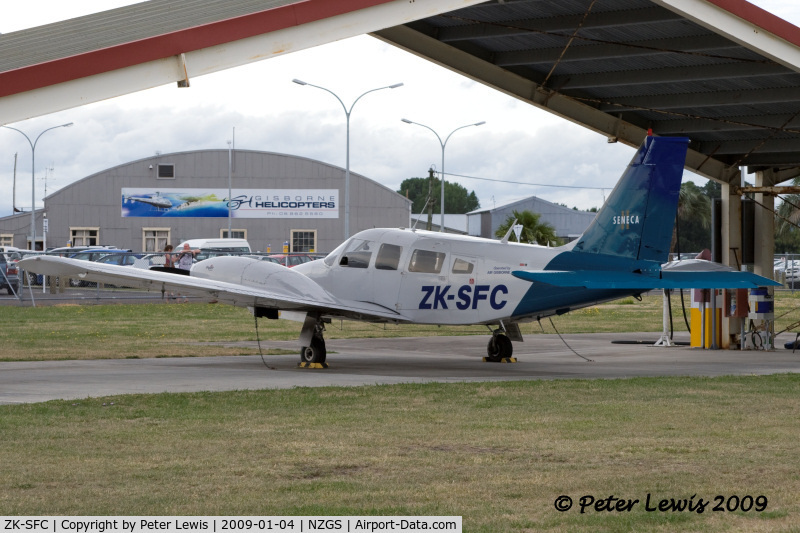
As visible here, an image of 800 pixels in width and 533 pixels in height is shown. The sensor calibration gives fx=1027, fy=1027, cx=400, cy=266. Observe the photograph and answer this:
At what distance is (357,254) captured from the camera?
2016 cm

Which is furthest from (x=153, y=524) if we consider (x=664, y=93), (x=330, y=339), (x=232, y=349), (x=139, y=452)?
(x=330, y=339)

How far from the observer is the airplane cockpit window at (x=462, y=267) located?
62.0 ft

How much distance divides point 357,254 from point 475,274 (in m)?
2.63

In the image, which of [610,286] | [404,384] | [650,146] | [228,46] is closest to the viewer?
[228,46]

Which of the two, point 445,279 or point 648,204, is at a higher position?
point 648,204

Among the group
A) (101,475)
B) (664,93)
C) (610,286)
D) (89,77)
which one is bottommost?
(101,475)

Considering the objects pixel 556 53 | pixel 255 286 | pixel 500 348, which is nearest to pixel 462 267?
pixel 500 348

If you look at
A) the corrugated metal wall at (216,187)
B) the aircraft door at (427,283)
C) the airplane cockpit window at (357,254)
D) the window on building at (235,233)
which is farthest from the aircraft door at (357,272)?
the window on building at (235,233)

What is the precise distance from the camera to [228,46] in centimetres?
1322

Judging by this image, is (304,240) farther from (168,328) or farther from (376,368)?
(376,368)

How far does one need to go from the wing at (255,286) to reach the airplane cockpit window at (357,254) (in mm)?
725

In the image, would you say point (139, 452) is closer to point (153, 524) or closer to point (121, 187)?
point (153, 524)

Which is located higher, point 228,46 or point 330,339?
point 228,46

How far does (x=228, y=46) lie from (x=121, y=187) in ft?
237
